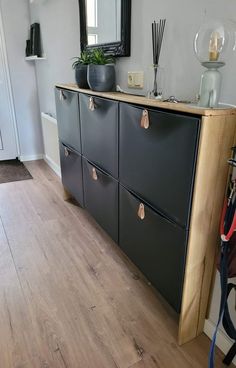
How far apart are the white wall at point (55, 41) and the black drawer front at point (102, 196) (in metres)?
1.16

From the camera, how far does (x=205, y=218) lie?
1.10 m

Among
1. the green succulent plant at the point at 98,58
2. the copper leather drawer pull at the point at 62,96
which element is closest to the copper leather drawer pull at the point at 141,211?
the green succulent plant at the point at 98,58

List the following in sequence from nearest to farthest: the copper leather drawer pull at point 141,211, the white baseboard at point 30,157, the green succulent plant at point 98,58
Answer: the copper leather drawer pull at point 141,211, the green succulent plant at point 98,58, the white baseboard at point 30,157

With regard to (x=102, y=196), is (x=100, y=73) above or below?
above

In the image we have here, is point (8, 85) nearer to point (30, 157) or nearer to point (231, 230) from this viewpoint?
point (30, 157)

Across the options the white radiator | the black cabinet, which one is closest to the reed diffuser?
the black cabinet

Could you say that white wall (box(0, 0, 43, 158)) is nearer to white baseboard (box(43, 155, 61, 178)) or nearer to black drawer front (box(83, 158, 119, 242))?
white baseboard (box(43, 155, 61, 178))

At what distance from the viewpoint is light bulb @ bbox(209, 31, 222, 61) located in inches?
38.8

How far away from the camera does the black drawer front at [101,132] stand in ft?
4.97

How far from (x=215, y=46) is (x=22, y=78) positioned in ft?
10.4

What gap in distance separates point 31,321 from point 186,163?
114cm

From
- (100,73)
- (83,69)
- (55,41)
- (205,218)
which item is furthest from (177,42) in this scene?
(55,41)

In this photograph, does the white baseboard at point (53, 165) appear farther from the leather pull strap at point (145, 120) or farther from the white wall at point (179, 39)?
the leather pull strap at point (145, 120)

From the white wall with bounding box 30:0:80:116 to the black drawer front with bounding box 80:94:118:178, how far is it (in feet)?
3.04
